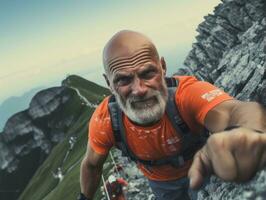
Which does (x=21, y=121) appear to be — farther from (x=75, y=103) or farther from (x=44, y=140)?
(x=75, y=103)

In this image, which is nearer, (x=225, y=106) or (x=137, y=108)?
(x=225, y=106)

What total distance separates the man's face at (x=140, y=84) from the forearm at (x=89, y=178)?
82.6 inches

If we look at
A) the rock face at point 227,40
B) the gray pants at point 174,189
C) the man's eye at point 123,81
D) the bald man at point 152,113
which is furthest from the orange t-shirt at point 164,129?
the rock face at point 227,40

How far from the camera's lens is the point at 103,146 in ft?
29.0

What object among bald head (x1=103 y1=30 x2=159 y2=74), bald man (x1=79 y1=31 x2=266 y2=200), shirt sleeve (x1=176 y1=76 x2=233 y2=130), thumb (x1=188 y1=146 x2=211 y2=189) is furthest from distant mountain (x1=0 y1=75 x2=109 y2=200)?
thumb (x1=188 y1=146 x2=211 y2=189)

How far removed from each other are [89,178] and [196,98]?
339cm

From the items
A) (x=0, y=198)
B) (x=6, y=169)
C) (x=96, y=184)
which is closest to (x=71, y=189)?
(x=96, y=184)

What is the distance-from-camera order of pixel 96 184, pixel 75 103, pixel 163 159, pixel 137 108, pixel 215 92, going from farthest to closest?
pixel 75 103, pixel 96 184, pixel 163 159, pixel 137 108, pixel 215 92

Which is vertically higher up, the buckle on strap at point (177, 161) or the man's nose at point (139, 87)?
the man's nose at point (139, 87)

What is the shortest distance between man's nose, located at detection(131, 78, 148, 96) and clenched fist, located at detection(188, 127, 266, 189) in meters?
4.13

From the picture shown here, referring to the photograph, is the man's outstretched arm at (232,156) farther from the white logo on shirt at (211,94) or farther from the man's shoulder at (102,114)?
the man's shoulder at (102,114)

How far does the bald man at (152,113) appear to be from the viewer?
626cm

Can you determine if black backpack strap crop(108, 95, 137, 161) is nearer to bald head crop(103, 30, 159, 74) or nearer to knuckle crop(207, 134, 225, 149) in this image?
bald head crop(103, 30, 159, 74)

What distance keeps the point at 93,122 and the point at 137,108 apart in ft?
5.45
